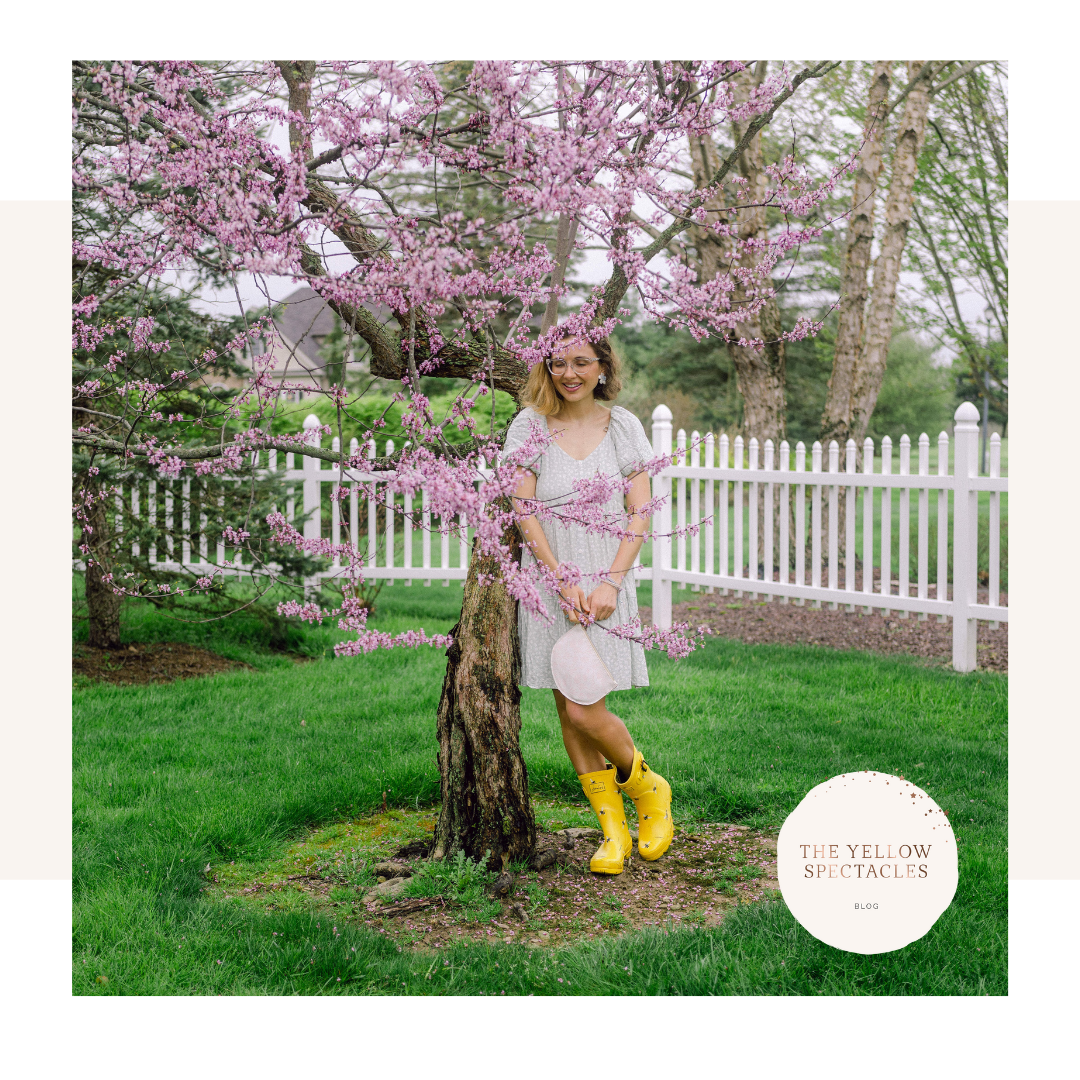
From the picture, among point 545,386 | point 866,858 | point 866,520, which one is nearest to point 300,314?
point 545,386

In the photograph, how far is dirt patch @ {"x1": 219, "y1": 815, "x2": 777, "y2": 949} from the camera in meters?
2.70

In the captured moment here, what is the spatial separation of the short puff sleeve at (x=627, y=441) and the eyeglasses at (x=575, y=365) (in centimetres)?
19

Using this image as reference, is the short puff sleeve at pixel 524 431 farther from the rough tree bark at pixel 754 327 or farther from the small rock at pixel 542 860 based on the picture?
the rough tree bark at pixel 754 327

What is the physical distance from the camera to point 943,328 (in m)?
10.2

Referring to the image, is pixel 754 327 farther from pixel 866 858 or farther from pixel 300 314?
pixel 866 858

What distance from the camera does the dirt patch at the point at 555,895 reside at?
2.70 metres

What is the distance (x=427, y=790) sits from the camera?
3707mm

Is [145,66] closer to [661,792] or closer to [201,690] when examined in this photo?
[661,792]

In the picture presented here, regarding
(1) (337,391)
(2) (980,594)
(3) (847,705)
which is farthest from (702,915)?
(2) (980,594)

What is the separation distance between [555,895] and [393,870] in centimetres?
51

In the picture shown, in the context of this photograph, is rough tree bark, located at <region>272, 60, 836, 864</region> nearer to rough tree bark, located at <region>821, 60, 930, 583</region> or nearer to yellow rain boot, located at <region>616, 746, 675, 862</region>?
yellow rain boot, located at <region>616, 746, 675, 862</region>

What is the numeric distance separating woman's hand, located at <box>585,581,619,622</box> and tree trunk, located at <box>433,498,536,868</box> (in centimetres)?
26

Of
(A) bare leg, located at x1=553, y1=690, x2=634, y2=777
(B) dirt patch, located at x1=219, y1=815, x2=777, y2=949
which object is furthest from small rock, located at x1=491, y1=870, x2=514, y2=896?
(A) bare leg, located at x1=553, y1=690, x2=634, y2=777

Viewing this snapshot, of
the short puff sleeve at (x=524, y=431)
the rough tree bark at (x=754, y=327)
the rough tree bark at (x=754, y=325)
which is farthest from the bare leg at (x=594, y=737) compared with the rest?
the rough tree bark at (x=754, y=325)
